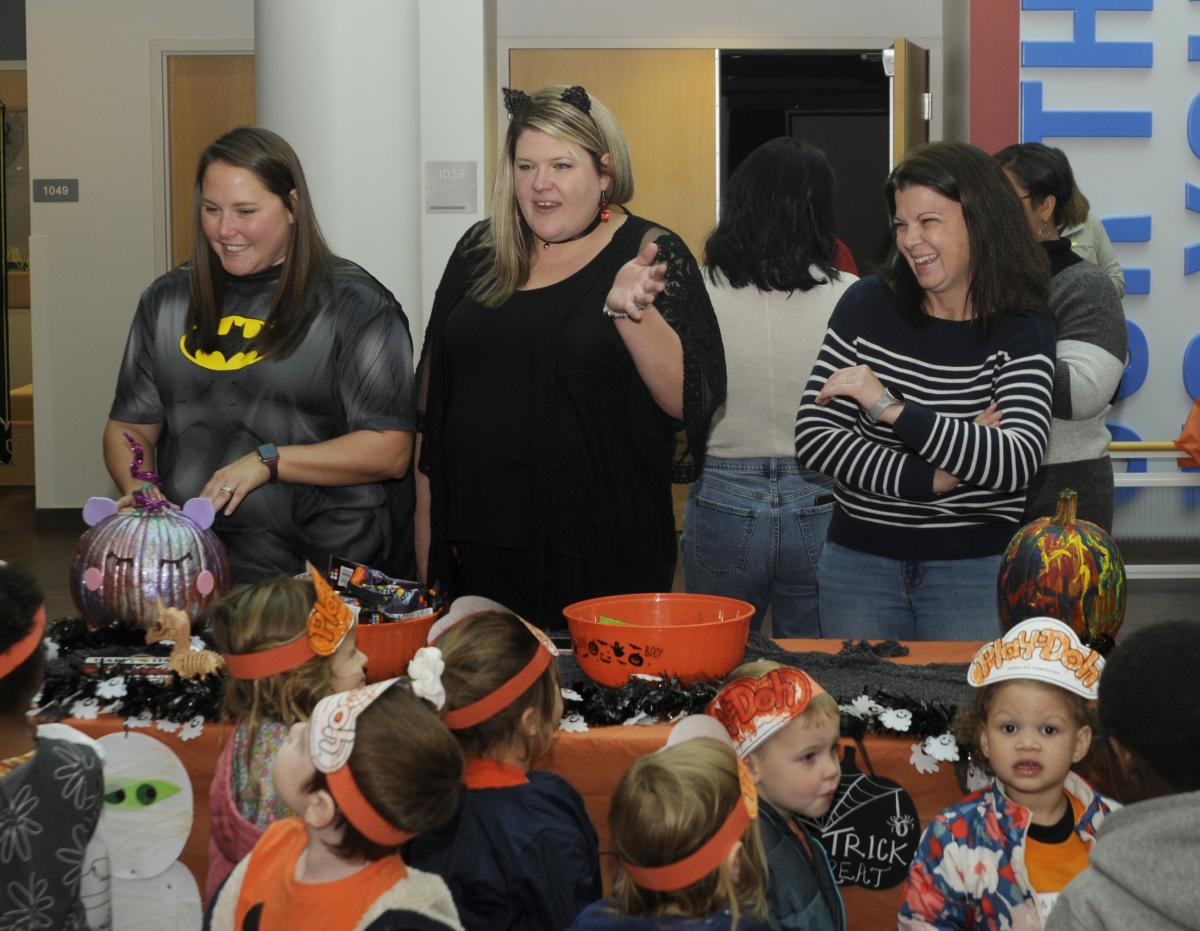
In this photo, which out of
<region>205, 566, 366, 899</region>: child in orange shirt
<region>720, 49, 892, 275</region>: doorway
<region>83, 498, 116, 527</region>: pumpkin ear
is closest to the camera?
<region>205, 566, 366, 899</region>: child in orange shirt

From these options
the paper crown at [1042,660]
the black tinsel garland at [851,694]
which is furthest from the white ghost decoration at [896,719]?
the paper crown at [1042,660]

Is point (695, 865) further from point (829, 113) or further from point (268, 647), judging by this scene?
point (829, 113)

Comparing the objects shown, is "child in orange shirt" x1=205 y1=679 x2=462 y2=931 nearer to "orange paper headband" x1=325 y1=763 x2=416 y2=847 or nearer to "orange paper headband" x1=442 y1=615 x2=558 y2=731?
"orange paper headband" x1=325 y1=763 x2=416 y2=847

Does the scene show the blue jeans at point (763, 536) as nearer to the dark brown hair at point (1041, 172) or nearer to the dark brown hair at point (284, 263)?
the dark brown hair at point (1041, 172)

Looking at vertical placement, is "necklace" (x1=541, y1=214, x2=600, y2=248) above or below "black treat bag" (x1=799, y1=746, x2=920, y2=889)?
above

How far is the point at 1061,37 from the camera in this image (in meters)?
5.75

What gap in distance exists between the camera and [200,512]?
2281 millimetres

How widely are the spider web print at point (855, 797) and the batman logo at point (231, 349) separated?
3.88ft

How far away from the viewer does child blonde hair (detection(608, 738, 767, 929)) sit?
5.08 ft

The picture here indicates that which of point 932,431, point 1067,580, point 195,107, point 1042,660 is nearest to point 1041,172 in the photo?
point 932,431

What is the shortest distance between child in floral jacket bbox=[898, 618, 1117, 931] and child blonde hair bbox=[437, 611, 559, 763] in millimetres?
512

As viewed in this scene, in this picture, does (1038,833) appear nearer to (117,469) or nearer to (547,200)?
(547,200)

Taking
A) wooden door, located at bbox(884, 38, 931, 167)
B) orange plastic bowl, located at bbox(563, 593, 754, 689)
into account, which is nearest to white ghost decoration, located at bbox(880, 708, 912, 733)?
orange plastic bowl, located at bbox(563, 593, 754, 689)

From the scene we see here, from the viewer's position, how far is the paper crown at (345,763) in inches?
60.2
